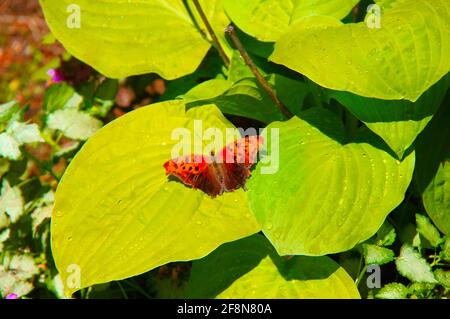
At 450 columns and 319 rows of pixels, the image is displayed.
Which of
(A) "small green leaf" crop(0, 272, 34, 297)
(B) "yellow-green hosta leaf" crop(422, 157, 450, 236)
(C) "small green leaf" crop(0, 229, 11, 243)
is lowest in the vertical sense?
(A) "small green leaf" crop(0, 272, 34, 297)

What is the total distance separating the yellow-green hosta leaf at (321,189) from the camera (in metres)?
1.68

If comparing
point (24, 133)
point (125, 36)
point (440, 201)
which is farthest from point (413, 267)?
point (24, 133)

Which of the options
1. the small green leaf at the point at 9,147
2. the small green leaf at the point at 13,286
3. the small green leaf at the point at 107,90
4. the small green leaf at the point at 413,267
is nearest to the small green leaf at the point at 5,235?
the small green leaf at the point at 13,286

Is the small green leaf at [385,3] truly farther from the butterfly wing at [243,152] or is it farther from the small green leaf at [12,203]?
the small green leaf at [12,203]

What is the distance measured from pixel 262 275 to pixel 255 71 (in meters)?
0.55

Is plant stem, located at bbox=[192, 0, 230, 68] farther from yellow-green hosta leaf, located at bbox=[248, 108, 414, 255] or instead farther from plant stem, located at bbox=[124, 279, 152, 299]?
plant stem, located at bbox=[124, 279, 152, 299]

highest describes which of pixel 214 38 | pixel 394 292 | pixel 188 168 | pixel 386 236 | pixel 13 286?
pixel 214 38

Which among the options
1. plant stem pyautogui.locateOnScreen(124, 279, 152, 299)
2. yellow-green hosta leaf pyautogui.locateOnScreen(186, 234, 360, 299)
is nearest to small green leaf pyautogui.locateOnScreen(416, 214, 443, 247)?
yellow-green hosta leaf pyautogui.locateOnScreen(186, 234, 360, 299)

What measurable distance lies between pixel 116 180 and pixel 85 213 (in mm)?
122

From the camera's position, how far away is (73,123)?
236cm

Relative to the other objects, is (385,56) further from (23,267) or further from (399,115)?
(23,267)

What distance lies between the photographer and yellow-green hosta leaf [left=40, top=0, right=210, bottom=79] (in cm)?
212

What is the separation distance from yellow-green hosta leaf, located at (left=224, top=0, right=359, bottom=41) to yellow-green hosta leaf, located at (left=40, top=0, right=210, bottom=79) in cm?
15

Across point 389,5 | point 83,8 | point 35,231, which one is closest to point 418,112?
point 389,5
